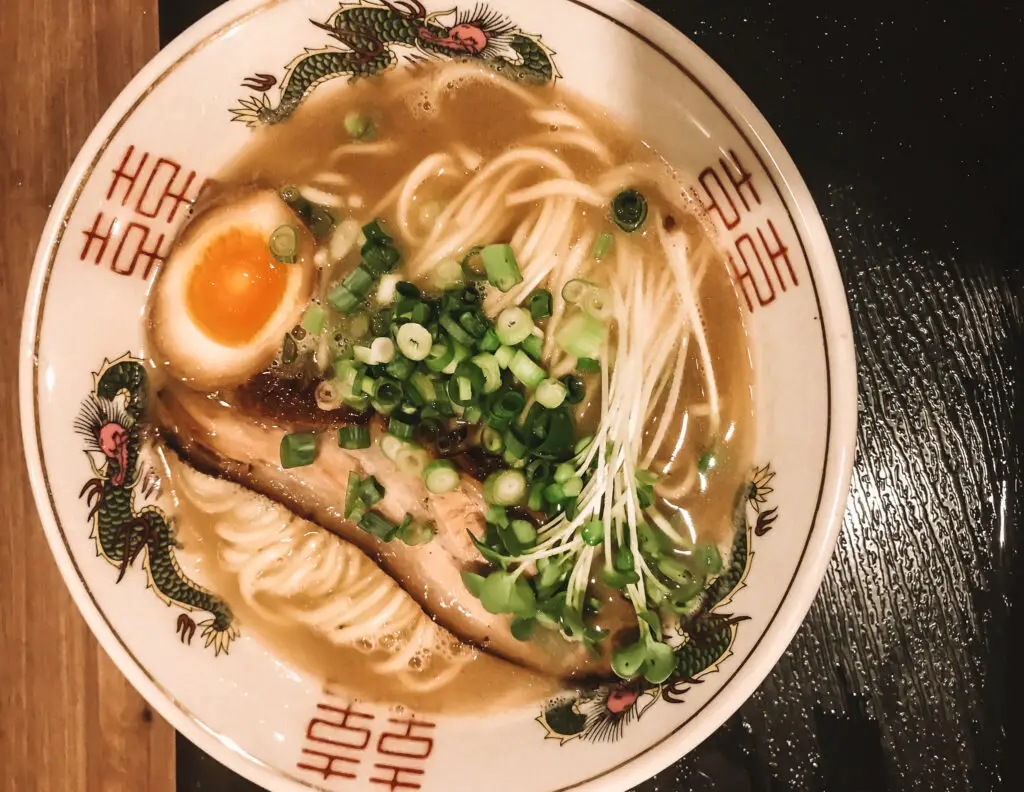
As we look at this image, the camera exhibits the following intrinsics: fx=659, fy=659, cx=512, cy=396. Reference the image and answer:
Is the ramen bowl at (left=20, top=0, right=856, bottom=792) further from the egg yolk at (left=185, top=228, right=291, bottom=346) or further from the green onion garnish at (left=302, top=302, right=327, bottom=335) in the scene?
the green onion garnish at (left=302, top=302, right=327, bottom=335)

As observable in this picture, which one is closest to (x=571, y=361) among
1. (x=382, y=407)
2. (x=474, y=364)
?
(x=474, y=364)

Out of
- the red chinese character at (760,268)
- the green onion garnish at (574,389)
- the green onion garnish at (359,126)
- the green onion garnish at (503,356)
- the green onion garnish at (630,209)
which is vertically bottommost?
the green onion garnish at (574,389)

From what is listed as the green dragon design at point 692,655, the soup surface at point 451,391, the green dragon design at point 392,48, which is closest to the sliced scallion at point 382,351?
the soup surface at point 451,391

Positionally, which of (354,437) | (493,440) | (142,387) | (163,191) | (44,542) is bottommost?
(44,542)

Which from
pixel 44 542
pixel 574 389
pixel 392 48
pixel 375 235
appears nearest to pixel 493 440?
pixel 574 389

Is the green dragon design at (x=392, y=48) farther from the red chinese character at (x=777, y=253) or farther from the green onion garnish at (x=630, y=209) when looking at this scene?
A: the red chinese character at (x=777, y=253)

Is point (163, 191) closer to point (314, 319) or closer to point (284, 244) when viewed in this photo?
point (284, 244)
